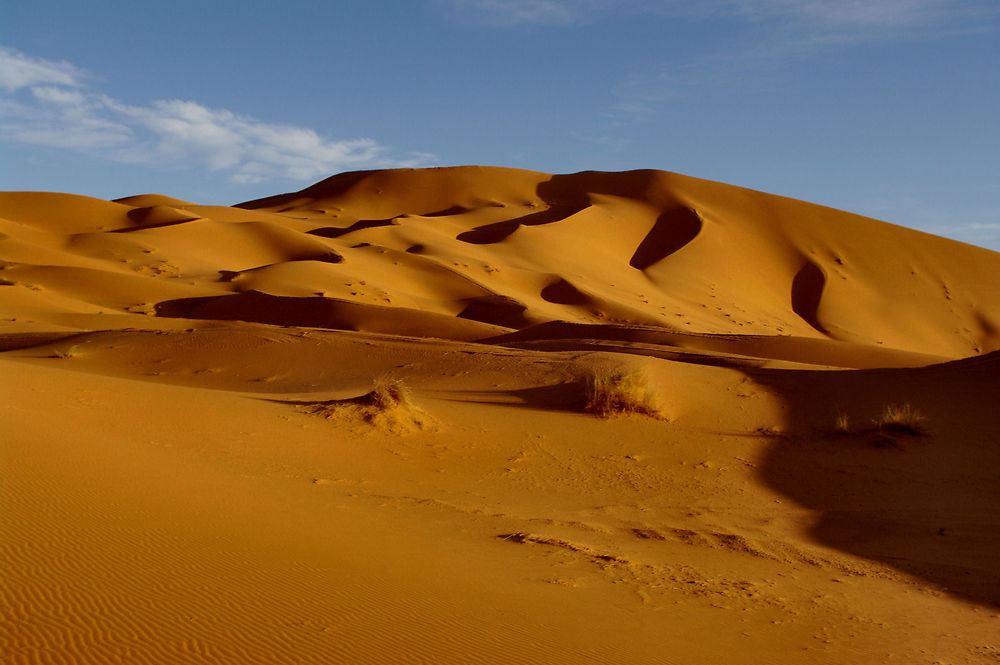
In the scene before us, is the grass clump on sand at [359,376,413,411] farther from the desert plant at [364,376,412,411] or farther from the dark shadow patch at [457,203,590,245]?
the dark shadow patch at [457,203,590,245]

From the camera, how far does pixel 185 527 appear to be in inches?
207

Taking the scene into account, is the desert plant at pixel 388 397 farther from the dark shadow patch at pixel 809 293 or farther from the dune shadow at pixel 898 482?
the dark shadow patch at pixel 809 293

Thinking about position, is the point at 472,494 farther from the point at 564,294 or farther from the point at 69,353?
the point at 564,294

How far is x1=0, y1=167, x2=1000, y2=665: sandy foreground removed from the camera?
4.13 m

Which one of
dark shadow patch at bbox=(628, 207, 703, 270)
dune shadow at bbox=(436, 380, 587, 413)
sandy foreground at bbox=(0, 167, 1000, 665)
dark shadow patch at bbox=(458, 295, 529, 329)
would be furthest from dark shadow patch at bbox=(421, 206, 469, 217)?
dune shadow at bbox=(436, 380, 587, 413)

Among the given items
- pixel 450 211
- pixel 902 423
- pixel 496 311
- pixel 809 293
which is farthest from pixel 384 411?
pixel 450 211

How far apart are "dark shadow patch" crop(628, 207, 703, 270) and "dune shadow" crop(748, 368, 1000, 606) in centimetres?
2970

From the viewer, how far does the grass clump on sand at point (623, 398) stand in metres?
11.4

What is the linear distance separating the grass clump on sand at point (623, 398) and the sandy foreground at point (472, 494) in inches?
1.6

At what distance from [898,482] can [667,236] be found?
3846cm

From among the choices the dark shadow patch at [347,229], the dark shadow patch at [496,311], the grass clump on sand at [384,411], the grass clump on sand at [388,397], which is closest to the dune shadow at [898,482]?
the grass clump on sand at [384,411]

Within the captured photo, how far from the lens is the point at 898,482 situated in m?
8.99

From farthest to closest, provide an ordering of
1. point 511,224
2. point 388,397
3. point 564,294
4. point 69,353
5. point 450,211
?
point 450,211
point 511,224
point 564,294
point 69,353
point 388,397

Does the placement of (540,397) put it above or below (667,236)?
below
